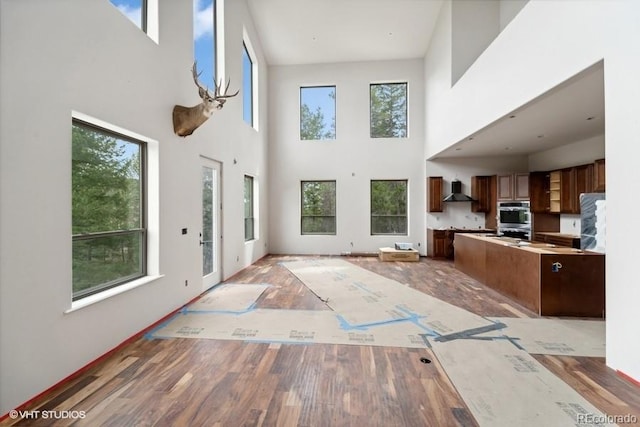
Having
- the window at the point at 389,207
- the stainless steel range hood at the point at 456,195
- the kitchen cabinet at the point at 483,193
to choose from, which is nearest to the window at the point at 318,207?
the window at the point at 389,207

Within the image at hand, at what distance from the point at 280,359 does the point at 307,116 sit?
24.0 ft

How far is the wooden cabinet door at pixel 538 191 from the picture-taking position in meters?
6.46

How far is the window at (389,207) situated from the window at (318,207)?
1204 mm

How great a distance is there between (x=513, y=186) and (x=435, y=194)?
5.73 feet

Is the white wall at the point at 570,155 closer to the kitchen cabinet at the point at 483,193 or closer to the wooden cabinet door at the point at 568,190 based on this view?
the wooden cabinet door at the point at 568,190

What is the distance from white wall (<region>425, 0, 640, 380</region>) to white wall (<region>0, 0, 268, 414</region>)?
13.7 feet

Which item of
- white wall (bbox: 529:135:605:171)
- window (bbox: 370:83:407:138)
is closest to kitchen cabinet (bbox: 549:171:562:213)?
white wall (bbox: 529:135:605:171)

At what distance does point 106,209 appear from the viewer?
2.77m

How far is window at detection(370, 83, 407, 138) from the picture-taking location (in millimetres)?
8281

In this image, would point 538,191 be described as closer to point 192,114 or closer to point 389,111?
point 389,111

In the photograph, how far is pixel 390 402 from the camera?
76.6 inches

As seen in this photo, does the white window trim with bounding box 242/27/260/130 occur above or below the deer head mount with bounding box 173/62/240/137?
above

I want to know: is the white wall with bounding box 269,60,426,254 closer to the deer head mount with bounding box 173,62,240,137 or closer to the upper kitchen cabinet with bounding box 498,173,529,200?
the upper kitchen cabinet with bounding box 498,173,529,200

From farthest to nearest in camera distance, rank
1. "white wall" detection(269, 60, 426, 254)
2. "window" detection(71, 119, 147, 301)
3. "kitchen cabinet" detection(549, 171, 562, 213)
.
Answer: "white wall" detection(269, 60, 426, 254), "kitchen cabinet" detection(549, 171, 562, 213), "window" detection(71, 119, 147, 301)
